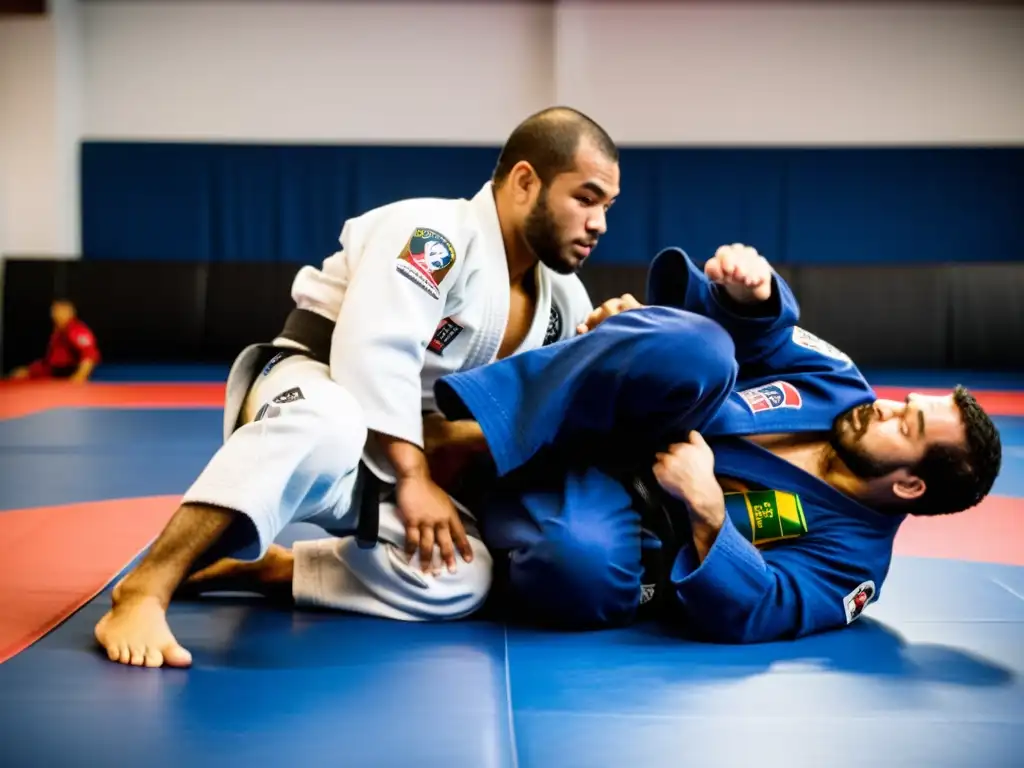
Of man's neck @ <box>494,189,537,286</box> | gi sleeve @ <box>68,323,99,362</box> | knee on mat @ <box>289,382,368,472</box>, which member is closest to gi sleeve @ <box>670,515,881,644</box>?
knee on mat @ <box>289,382,368,472</box>

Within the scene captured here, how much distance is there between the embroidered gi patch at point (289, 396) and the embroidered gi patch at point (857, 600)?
1273mm

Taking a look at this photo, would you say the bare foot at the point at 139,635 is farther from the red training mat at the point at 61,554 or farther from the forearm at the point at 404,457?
the forearm at the point at 404,457

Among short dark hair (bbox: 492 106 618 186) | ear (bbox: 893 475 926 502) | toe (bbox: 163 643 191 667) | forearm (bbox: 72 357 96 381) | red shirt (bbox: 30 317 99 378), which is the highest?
short dark hair (bbox: 492 106 618 186)

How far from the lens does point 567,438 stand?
2502 millimetres

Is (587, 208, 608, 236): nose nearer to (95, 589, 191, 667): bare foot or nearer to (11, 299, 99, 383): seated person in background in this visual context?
(95, 589, 191, 667): bare foot

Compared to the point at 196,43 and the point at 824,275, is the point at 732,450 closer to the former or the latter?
the point at 824,275

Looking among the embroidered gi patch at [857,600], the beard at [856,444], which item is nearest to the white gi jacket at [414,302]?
the beard at [856,444]

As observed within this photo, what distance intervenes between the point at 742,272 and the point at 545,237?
0.62 m

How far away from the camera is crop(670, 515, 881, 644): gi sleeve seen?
2.31 meters

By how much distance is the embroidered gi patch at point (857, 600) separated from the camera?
246 centimetres

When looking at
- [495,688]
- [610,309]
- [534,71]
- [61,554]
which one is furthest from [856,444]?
[534,71]

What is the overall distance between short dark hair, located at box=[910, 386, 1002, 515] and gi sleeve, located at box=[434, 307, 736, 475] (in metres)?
0.48

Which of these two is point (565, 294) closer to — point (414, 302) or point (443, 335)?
point (443, 335)

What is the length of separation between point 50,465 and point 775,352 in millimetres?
3174
